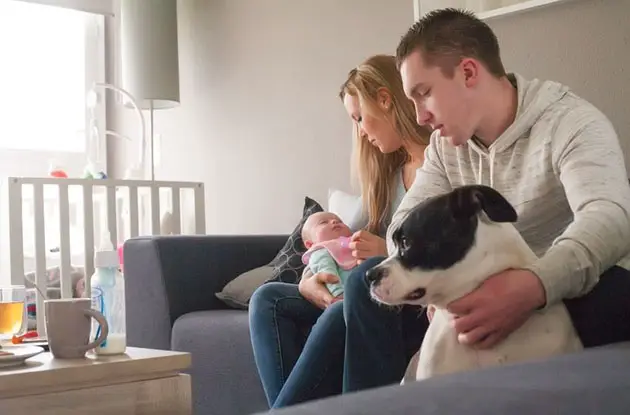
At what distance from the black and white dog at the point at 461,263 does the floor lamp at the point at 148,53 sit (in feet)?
8.37

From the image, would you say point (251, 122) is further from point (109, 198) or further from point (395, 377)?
point (395, 377)

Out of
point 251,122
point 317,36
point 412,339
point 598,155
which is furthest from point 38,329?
point 598,155

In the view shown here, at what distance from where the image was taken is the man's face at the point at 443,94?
4.45 ft

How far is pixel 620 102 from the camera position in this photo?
1968 mm

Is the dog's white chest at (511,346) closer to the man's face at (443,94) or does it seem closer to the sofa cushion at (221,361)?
the man's face at (443,94)

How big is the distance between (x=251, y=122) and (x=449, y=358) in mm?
2425

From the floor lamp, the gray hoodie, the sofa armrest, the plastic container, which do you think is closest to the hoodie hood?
the gray hoodie

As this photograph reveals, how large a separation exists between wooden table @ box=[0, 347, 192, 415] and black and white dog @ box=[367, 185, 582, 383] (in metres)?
0.49

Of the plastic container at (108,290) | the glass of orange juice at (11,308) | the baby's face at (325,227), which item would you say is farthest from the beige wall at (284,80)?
the glass of orange juice at (11,308)

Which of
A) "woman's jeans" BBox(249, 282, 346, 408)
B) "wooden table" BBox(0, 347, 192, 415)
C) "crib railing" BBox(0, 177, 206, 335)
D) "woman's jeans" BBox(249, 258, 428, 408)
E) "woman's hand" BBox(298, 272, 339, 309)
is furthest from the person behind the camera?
"crib railing" BBox(0, 177, 206, 335)

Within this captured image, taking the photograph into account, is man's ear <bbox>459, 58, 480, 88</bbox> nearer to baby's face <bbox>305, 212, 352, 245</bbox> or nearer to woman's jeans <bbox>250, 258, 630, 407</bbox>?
woman's jeans <bbox>250, 258, 630, 407</bbox>

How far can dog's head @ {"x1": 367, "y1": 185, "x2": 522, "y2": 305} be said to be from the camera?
3.66 feet

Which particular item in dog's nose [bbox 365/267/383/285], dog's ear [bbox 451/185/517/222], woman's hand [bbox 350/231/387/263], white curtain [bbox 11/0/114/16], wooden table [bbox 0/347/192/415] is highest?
white curtain [bbox 11/0/114/16]

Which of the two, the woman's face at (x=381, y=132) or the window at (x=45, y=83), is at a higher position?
the window at (x=45, y=83)
